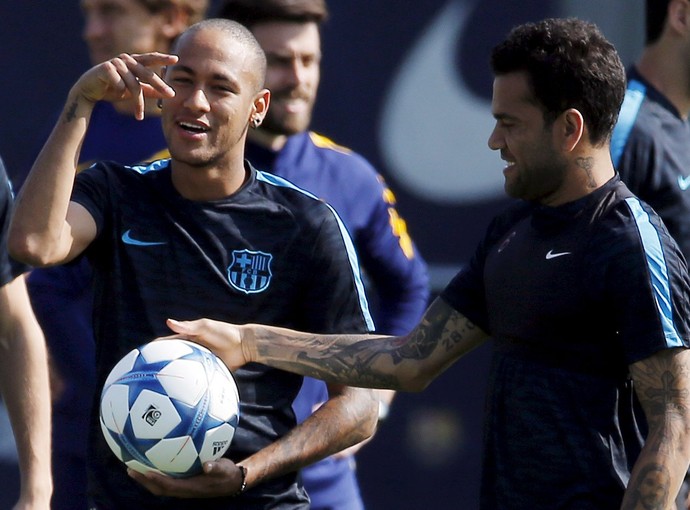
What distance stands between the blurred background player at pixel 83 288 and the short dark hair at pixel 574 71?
1.51m

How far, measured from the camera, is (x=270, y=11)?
4.54 metres

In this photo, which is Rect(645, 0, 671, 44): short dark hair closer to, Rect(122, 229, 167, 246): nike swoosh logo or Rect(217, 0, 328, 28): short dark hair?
Rect(217, 0, 328, 28): short dark hair

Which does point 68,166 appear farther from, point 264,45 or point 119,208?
point 264,45

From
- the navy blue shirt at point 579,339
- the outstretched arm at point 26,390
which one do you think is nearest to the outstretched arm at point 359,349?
the navy blue shirt at point 579,339

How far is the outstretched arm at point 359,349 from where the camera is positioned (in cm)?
341

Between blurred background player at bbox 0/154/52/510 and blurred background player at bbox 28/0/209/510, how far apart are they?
457 mm

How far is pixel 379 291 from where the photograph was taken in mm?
4703

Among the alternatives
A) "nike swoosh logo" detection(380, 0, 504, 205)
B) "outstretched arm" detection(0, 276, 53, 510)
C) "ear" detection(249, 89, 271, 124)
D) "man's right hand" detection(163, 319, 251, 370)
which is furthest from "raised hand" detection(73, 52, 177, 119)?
"nike swoosh logo" detection(380, 0, 504, 205)

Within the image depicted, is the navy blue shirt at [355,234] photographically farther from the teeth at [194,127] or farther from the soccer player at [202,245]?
the teeth at [194,127]

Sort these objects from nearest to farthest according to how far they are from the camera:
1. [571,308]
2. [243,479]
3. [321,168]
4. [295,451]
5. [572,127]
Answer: [571,308] → [572,127] → [243,479] → [295,451] → [321,168]

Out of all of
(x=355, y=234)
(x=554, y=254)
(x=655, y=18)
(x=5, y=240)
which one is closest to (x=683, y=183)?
(x=655, y=18)

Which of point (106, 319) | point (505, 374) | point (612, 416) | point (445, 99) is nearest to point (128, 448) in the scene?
point (106, 319)

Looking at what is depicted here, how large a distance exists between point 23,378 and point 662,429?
1.69m

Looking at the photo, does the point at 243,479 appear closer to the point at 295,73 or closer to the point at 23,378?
the point at 23,378
